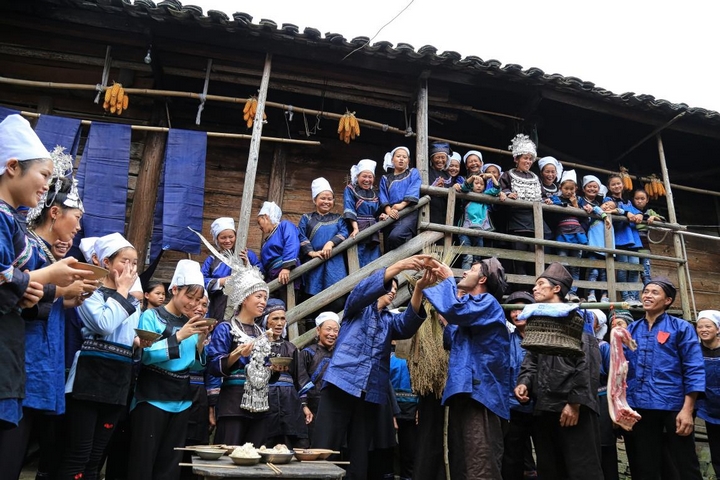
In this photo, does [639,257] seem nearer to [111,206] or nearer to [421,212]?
[421,212]

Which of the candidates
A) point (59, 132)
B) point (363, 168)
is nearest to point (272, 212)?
point (363, 168)

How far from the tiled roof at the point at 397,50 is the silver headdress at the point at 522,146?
2.66 ft

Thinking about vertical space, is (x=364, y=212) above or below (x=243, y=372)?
above

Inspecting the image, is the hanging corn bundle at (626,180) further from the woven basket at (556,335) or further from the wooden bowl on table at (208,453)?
the wooden bowl on table at (208,453)

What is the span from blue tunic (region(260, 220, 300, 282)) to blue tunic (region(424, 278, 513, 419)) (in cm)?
287

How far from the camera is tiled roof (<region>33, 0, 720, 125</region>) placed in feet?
22.7

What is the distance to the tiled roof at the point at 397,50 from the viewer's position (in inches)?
272

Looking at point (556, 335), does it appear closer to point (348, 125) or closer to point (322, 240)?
point (322, 240)

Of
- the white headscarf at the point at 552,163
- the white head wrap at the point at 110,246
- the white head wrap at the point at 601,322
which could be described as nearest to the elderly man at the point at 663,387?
the white head wrap at the point at 601,322

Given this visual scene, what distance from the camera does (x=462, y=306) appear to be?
4176mm

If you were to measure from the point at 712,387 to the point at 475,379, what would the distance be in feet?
9.33

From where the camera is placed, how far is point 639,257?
28.0 feet

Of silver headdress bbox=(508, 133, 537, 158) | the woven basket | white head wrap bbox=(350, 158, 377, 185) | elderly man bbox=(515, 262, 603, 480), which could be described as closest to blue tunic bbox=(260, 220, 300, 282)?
white head wrap bbox=(350, 158, 377, 185)

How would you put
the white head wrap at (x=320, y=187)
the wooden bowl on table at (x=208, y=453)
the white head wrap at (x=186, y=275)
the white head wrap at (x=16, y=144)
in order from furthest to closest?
the white head wrap at (x=320, y=187) → the white head wrap at (x=186, y=275) → the wooden bowl on table at (x=208, y=453) → the white head wrap at (x=16, y=144)
